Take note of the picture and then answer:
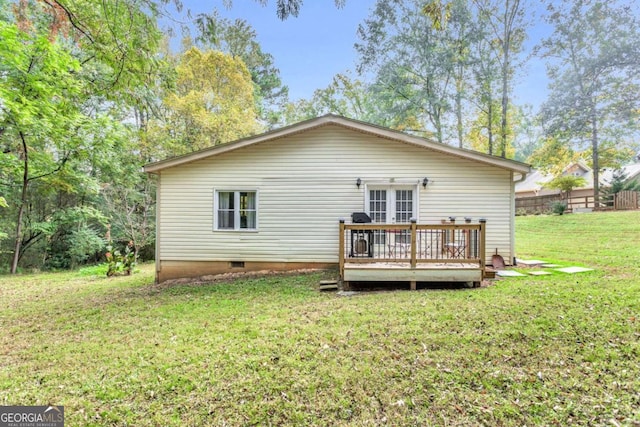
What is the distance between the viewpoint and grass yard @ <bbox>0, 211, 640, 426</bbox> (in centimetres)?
251

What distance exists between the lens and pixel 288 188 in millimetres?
7797

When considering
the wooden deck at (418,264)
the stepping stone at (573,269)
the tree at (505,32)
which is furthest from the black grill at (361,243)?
the tree at (505,32)

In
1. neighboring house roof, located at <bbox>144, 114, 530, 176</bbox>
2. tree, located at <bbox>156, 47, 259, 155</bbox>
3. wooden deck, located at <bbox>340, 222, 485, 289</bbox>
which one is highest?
tree, located at <bbox>156, 47, 259, 155</bbox>

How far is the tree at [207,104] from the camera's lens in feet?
45.4

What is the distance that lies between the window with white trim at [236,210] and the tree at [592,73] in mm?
19262

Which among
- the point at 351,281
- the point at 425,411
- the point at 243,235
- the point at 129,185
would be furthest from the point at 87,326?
the point at 129,185

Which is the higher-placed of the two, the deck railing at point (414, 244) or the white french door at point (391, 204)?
the white french door at point (391, 204)

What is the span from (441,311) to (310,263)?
13.0 ft

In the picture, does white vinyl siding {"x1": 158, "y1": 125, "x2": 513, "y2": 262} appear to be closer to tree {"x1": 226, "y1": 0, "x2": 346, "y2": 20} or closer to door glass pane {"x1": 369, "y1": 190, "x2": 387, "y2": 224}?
door glass pane {"x1": 369, "y1": 190, "x2": 387, "y2": 224}

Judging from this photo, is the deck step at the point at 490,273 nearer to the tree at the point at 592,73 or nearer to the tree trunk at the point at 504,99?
the tree trunk at the point at 504,99

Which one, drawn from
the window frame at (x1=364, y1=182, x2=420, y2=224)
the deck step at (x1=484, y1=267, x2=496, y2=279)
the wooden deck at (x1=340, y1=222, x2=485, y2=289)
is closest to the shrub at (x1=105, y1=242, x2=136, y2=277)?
the wooden deck at (x1=340, y1=222, x2=485, y2=289)

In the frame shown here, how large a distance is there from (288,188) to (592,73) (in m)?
20.4

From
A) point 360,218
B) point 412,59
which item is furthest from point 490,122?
point 360,218

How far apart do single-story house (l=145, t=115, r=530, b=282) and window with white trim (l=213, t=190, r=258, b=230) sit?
0.09ft
